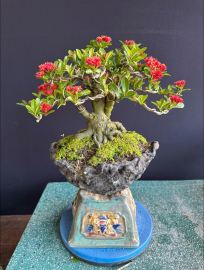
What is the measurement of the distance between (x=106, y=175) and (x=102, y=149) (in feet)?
0.41

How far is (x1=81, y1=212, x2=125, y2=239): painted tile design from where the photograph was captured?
3.03 feet

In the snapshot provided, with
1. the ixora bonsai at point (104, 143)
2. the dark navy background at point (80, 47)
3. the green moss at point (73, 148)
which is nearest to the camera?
the ixora bonsai at point (104, 143)

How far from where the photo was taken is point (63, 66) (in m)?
0.77

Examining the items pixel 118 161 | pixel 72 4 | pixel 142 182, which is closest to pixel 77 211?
pixel 118 161

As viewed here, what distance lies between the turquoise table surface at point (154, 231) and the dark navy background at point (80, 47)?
277 millimetres

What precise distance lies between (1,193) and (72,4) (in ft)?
5.38

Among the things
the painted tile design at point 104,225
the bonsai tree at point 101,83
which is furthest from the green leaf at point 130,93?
the painted tile design at point 104,225

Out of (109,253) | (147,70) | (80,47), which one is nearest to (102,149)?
(147,70)

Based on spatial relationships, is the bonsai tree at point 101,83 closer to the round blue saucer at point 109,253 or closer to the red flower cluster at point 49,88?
the red flower cluster at point 49,88

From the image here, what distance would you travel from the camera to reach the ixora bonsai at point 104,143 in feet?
2.51

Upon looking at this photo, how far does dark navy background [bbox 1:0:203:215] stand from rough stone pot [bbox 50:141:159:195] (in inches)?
29.9

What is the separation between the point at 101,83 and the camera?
0.74 metres

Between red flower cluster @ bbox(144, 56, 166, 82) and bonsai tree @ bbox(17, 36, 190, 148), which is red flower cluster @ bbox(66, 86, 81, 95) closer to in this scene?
bonsai tree @ bbox(17, 36, 190, 148)

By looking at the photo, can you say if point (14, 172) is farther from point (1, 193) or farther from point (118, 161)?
point (118, 161)
